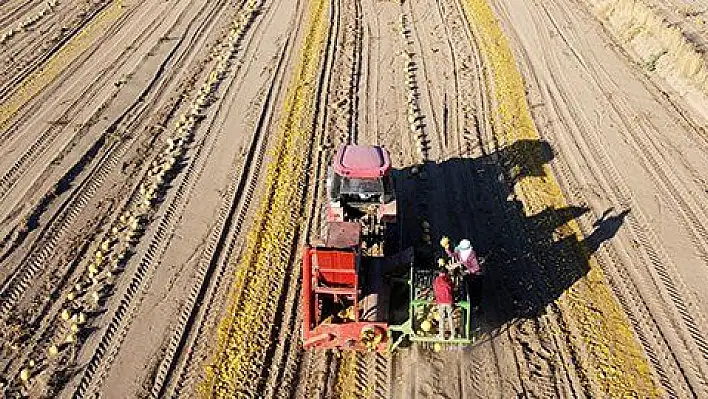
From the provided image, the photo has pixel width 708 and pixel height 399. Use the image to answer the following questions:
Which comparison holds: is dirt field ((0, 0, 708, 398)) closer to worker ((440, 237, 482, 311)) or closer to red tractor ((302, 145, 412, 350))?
worker ((440, 237, 482, 311))

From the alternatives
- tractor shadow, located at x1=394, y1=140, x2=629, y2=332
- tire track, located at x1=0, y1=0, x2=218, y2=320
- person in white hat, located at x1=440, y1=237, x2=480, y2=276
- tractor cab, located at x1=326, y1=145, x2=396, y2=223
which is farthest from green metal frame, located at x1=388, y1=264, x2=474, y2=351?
tire track, located at x1=0, y1=0, x2=218, y2=320

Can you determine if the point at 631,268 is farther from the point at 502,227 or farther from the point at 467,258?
the point at 467,258

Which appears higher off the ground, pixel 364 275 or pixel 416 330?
pixel 364 275

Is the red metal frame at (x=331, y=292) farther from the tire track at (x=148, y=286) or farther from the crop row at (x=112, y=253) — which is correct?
the crop row at (x=112, y=253)

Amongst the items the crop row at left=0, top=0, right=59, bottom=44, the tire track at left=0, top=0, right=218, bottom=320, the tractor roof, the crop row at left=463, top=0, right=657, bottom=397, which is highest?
the tractor roof

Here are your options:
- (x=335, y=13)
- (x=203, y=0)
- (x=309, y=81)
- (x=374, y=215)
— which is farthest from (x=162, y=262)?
(x=203, y=0)

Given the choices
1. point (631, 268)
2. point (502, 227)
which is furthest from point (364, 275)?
point (631, 268)

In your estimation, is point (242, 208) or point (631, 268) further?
point (242, 208)
